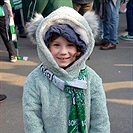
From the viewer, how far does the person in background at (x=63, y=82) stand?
1858 mm

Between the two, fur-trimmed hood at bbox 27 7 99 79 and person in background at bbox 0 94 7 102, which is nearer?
fur-trimmed hood at bbox 27 7 99 79

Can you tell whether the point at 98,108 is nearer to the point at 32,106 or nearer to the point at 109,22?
the point at 32,106

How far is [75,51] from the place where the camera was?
193cm

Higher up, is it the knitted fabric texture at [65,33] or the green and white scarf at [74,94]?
the knitted fabric texture at [65,33]

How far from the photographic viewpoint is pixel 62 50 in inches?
74.1

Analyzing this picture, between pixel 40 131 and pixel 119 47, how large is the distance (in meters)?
4.51

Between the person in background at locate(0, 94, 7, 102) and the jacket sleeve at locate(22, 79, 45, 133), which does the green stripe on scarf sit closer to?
the jacket sleeve at locate(22, 79, 45, 133)

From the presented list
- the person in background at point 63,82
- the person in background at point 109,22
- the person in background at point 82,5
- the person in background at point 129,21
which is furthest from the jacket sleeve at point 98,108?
the person in background at point 129,21

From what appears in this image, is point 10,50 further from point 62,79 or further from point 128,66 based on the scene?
point 62,79

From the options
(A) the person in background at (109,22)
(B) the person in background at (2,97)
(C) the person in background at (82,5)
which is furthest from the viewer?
(A) the person in background at (109,22)

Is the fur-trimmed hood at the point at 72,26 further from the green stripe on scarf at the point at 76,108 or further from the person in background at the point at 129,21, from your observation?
the person in background at the point at 129,21

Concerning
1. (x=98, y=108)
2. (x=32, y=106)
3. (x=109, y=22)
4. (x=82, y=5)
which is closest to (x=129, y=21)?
(x=109, y=22)

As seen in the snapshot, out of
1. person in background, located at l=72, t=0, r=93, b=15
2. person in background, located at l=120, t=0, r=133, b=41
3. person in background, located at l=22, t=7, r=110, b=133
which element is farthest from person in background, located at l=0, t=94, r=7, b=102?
person in background, located at l=120, t=0, r=133, b=41

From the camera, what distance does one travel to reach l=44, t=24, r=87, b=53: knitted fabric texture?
1.84 m
